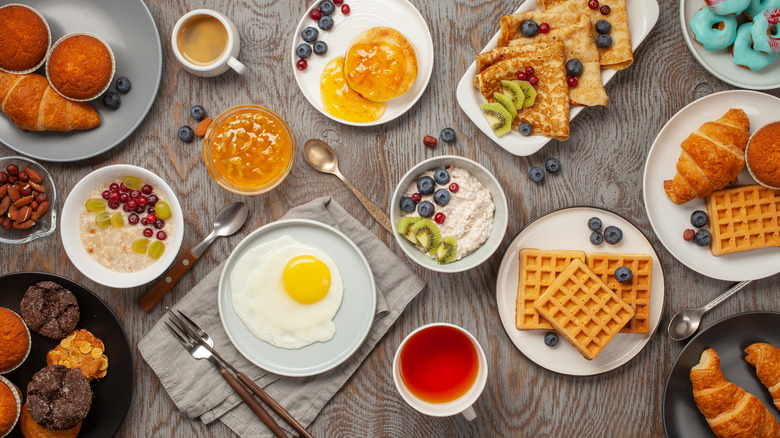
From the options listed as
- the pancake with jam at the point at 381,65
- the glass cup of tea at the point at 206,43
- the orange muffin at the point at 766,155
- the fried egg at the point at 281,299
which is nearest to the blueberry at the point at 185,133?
the glass cup of tea at the point at 206,43

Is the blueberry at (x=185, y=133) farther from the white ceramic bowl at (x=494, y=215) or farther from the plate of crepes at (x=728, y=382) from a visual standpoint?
the plate of crepes at (x=728, y=382)

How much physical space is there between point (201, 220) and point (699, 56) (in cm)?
294

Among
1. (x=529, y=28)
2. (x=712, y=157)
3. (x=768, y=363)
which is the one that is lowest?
(x=768, y=363)

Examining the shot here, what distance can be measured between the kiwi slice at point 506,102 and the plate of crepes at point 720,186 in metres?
0.80

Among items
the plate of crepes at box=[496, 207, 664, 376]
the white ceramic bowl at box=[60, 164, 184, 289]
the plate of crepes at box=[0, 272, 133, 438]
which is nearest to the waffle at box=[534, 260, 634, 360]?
the plate of crepes at box=[496, 207, 664, 376]

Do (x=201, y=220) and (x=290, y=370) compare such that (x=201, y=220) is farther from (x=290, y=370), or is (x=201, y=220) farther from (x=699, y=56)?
(x=699, y=56)

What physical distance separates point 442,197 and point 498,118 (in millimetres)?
537

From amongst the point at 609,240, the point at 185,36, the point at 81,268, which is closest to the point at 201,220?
the point at 81,268

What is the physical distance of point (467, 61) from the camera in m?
2.97

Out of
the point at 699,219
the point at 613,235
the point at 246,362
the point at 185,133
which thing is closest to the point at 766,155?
the point at 699,219

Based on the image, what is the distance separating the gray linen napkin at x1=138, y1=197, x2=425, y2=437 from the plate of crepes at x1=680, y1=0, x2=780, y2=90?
2027 mm

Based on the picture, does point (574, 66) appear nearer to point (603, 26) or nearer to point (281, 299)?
point (603, 26)

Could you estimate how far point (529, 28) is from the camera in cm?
276

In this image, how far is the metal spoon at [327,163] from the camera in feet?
9.56
